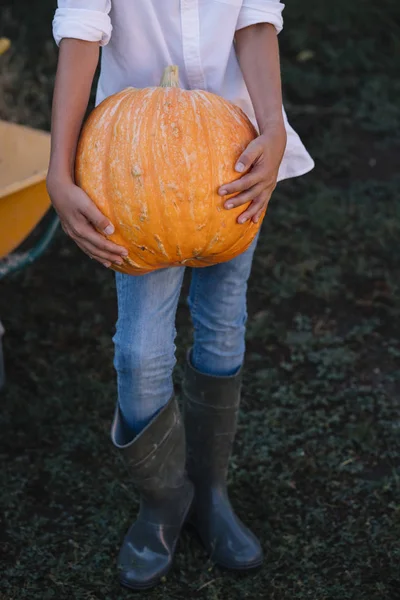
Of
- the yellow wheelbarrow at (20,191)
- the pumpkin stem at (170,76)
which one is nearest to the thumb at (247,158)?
the pumpkin stem at (170,76)

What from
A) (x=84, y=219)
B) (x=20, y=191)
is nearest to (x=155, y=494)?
(x=84, y=219)

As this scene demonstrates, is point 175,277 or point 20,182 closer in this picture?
point 175,277

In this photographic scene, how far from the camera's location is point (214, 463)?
7.78 feet

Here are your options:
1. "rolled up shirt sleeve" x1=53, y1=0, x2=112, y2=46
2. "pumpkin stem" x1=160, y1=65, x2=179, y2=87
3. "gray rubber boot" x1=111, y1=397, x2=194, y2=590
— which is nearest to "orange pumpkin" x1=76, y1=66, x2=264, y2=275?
"pumpkin stem" x1=160, y1=65, x2=179, y2=87

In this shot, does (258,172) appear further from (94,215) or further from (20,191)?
(20,191)

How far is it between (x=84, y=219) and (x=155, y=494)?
2.65 ft

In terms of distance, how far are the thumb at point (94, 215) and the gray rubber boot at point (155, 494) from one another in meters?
0.56

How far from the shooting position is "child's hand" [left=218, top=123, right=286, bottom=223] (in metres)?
1.77

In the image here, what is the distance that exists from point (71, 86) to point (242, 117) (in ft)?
1.21

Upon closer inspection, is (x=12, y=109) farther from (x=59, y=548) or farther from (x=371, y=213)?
(x=59, y=548)

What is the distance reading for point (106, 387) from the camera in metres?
3.01

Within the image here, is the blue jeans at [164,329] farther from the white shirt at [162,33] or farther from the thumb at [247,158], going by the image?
the white shirt at [162,33]

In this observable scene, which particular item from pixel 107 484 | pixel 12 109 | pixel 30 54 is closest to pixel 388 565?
pixel 107 484

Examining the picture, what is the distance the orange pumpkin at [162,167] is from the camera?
5.74ft
